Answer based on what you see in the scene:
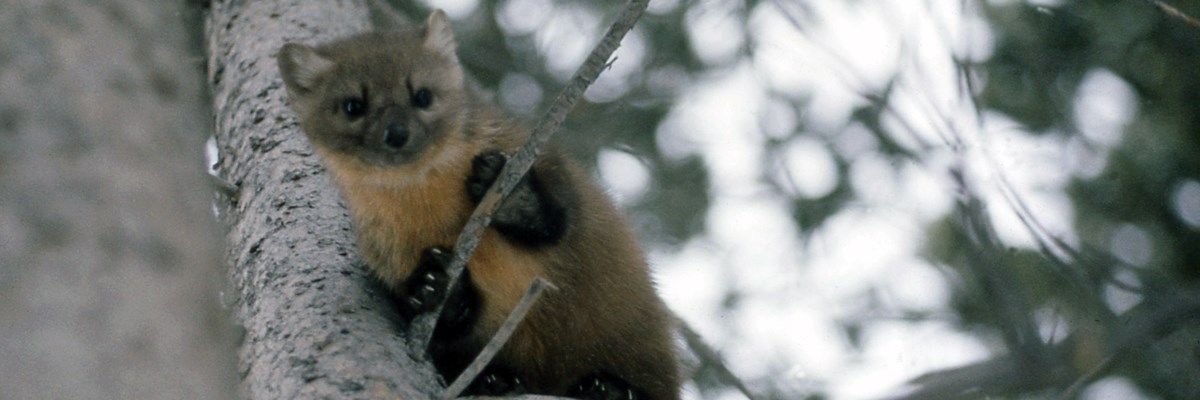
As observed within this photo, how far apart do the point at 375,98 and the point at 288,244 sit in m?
0.81

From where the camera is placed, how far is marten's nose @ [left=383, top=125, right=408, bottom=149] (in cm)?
450

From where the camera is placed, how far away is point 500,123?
4.80 metres

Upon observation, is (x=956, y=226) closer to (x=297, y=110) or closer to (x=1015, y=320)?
(x=1015, y=320)

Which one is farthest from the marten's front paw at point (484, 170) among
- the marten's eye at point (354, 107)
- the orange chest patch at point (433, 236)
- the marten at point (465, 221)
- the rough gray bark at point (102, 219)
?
the rough gray bark at point (102, 219)

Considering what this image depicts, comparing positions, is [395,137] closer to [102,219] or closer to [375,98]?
[375,98]

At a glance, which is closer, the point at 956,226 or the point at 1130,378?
the point at 1130,378

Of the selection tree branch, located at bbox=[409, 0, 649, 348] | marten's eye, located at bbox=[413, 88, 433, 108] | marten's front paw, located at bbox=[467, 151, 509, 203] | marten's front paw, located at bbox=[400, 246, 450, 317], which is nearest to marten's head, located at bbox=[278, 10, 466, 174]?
marten's eye, located at bbox=[413, 88, 433, 108]

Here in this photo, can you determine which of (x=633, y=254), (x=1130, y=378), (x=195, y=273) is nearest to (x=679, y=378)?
(x=633, y=254)

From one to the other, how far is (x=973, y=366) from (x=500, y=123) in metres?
2.31

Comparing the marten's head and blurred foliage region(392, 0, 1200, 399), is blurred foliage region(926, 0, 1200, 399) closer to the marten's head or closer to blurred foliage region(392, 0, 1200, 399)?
blurred foliage region(392, 0, 1200, 399)

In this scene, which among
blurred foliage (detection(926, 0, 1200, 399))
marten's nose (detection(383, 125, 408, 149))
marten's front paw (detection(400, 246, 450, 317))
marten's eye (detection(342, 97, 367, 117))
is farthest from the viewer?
blurred foliage (detection(926, 0, 1200, 399))

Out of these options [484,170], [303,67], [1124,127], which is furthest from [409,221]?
[1124,127]

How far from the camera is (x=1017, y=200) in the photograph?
4582mm

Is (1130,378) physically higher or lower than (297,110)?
higher
